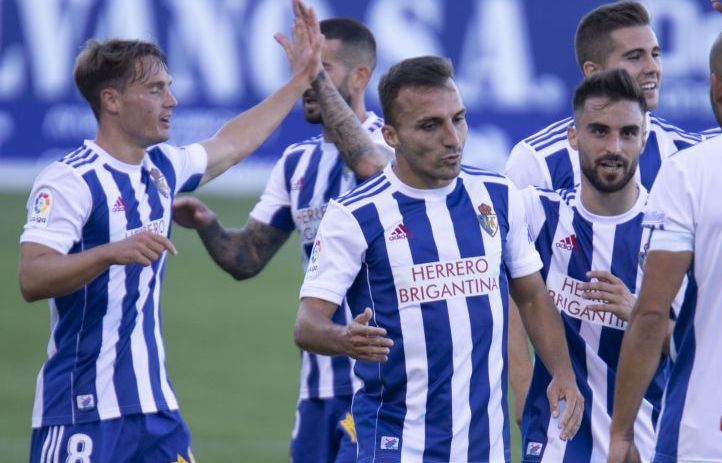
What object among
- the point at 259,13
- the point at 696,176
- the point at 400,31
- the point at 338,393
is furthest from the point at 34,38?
the point at 696,176

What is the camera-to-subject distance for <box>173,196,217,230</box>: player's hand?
24.1 ft

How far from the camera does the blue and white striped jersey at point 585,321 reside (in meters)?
6.01

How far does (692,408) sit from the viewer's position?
4750 mm

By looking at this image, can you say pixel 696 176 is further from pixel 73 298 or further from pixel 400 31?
pixel 400 31

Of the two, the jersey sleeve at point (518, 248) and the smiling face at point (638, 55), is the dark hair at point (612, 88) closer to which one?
the jersey sleeve at point (518, 248)

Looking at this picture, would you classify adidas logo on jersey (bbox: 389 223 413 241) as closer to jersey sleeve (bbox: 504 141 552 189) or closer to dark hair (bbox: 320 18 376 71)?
jersey sleeve (bbox: 504 141 552 189)

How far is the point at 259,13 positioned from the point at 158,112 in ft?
39.7

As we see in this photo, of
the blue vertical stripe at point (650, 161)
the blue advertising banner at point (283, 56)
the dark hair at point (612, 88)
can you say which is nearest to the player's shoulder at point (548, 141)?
the blue vertical stripe at point (650, 161)

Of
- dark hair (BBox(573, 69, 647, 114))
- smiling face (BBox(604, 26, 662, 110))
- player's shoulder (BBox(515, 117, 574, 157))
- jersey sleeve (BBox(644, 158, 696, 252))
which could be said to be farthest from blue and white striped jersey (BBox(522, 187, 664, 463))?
jersey sleeve (BBox(644, 158, 696, 252))

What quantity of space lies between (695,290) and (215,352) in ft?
27.6

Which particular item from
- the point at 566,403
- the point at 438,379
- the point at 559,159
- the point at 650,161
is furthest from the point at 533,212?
the point at 438,379

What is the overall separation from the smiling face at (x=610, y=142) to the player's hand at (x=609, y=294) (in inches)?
14.5

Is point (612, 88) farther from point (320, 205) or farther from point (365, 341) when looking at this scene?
point (320, 205)

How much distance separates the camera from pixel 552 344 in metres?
5.77
